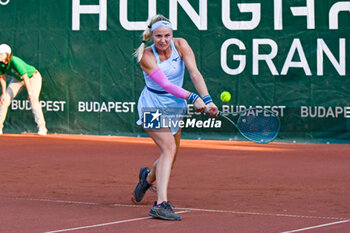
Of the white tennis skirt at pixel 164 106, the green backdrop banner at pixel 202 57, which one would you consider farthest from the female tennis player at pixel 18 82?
the white tennis skirt at pixel 164 106

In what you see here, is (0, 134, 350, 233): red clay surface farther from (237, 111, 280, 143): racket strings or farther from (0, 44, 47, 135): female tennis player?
(0, 44, 47, 135): female tennis player

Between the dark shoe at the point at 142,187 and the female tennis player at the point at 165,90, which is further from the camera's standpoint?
the dark shoe at the point at 142,187

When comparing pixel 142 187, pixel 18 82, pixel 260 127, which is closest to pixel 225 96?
pixel 18 82

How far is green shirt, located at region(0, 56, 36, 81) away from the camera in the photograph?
47.0 ft

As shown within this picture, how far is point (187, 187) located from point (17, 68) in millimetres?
6920

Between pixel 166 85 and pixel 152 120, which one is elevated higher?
pixel 166 85

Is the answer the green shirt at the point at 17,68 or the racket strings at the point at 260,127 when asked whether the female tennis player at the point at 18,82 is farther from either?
the racket strings at the point at 260,127

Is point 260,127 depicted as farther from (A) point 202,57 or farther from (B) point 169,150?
(A) point 202,57

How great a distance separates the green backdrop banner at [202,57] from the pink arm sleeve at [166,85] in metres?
7.85

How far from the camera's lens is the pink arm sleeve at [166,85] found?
622 cm

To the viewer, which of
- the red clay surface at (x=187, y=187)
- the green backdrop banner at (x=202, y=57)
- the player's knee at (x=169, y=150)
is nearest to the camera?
the red clay surface at (x=187, y=187)

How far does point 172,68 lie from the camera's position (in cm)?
645

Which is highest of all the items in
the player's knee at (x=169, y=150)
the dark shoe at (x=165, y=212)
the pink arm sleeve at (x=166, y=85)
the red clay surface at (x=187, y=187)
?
the pink arm sleeve at (x=166, y=85)

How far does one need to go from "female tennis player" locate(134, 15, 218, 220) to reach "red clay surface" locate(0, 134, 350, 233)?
13.9 inches
